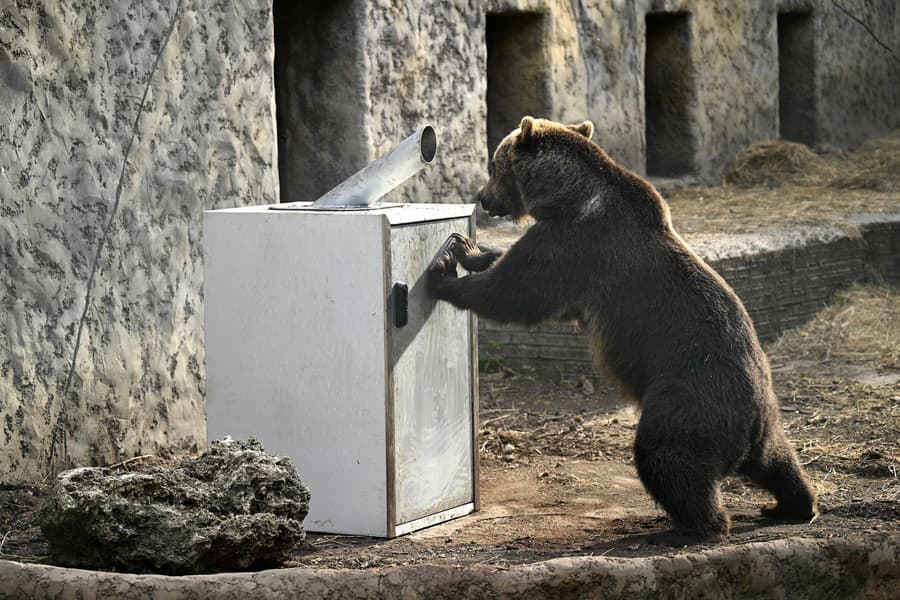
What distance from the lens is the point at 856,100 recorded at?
49.5 ft

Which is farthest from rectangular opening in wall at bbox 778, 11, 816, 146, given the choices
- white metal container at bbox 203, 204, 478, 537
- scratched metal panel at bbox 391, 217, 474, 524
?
white metal container at bbox 203, 204, 478, 537

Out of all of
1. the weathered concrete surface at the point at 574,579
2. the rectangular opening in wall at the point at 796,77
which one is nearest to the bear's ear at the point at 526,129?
the weathered concrete surface at the point at 574,579

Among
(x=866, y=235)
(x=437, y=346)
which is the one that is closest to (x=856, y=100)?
(x=866, y=235)

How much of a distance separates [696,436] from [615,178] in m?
1.18

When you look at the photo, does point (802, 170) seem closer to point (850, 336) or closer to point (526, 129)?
point (850, 336)

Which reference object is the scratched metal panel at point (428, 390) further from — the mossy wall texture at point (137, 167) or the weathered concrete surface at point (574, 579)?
the mossy wall texture at point (137, 167)

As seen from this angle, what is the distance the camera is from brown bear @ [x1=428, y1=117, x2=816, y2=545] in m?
5.28

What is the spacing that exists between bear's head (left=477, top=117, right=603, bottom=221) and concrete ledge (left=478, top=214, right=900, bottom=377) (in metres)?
2.05

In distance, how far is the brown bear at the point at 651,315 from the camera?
5.28 m

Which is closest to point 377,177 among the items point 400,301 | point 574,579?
point 400,301

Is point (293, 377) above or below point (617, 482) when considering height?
above

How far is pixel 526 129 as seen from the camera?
5957 millimetres

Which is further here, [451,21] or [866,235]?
[866,235]

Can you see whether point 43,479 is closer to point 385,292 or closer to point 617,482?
point 385,292
